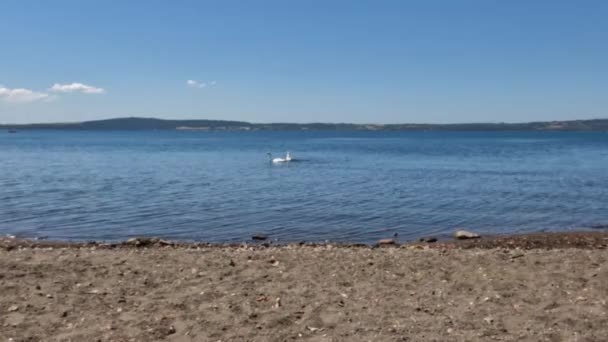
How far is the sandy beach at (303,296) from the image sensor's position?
7758 millimetres

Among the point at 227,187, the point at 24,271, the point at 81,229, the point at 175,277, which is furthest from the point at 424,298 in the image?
the point at 227,187

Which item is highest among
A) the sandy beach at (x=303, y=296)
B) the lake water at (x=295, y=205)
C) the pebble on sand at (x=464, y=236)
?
the sandy beach at (x=303, y=296)

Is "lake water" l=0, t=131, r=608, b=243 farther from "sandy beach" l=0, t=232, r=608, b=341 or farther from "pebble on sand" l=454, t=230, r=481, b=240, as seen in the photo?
"sandy beach" l=0, t=232, r=608, b=341

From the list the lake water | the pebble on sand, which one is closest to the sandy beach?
the pebble on sand

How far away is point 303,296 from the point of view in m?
9.47

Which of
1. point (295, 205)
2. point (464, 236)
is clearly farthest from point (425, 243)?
point (295, 205)

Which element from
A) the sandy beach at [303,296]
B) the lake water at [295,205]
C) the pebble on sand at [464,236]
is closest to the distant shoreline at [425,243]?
the pebble on sand at [464,236]

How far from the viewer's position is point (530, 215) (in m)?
23.4

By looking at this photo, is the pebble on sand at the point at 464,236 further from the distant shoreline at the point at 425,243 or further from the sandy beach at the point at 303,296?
the sandy beach at the point at 303,296

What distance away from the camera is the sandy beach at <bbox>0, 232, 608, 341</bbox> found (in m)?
7.76

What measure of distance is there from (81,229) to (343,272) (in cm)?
1224

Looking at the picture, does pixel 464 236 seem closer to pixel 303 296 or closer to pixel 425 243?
pixel 425 243

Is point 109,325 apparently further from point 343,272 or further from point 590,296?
point 590,296

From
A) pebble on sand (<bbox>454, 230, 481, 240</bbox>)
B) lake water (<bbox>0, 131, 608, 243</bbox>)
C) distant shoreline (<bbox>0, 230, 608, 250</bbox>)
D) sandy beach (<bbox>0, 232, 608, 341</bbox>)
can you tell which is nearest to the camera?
sandy beach (<bbox>0, 232, 608, 341</bbox>)
